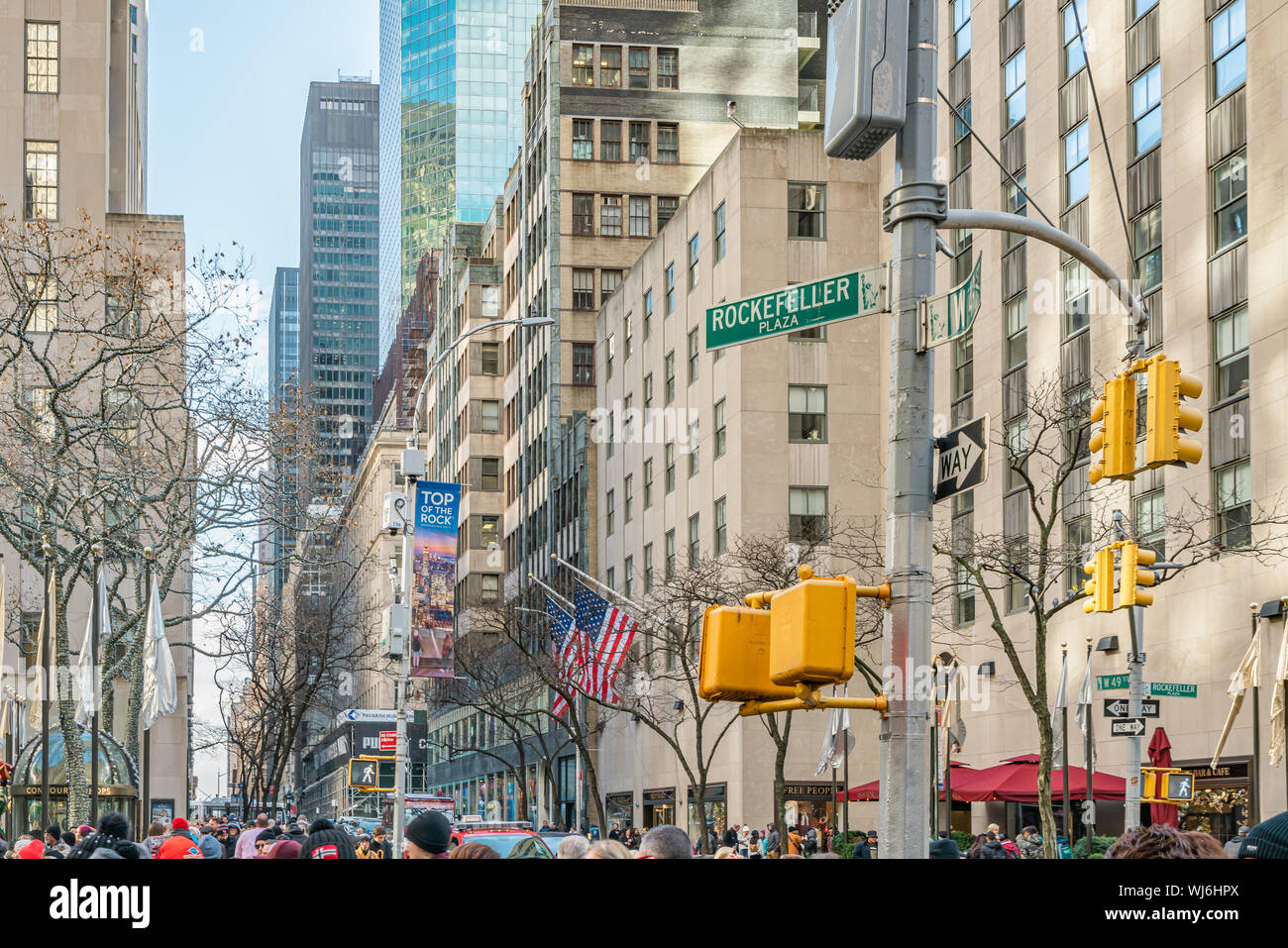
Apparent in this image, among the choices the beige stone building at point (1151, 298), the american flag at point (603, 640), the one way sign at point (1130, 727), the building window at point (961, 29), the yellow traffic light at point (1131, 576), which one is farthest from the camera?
the building window at point (961, 29)

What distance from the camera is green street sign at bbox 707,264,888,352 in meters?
8.66

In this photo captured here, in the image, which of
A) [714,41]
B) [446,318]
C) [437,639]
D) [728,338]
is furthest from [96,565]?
[446,318]

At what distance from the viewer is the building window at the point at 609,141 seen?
8706 centimetres

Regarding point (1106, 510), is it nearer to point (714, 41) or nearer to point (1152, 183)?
point (1152, 183)

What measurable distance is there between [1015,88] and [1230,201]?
1282 centimetres

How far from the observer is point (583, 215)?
8731 cm

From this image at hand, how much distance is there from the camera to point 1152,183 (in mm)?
38750

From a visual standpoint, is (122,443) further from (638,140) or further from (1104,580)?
(638,140)

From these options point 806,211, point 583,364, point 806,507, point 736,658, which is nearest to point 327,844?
point 736,658

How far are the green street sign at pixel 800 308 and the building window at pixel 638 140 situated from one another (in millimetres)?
79893

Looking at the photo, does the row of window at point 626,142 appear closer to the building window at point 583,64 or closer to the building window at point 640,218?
the building window at point 640,218

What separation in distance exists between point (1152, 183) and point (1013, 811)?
17.9 meters

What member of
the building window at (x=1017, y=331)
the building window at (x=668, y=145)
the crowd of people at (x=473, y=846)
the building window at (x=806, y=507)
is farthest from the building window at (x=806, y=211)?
the crowd of people at (x=473, y=846)

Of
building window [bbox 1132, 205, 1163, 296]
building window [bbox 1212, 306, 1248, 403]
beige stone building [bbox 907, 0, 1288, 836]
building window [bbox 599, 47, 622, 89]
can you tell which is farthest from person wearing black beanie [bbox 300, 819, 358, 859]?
building window [bbox 599, 47, 622, 89]
